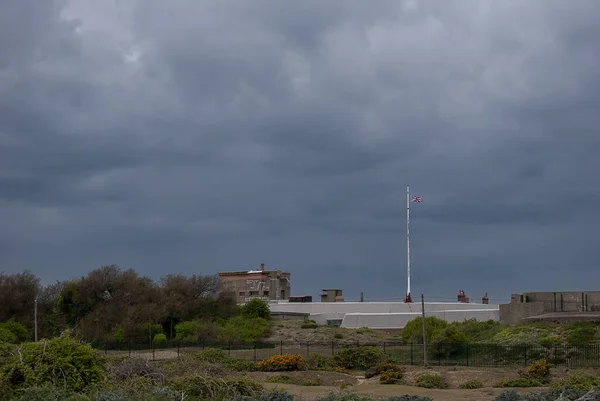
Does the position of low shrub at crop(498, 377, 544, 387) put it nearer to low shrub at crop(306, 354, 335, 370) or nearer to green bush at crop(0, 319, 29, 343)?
low shrub at crop(306, 354, 335, 370)

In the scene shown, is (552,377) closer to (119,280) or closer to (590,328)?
(590,328)

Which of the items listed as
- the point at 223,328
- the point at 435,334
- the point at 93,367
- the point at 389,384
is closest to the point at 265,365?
the point at 389,384

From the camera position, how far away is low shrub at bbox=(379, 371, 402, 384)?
39062 millimetres

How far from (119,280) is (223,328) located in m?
13.9

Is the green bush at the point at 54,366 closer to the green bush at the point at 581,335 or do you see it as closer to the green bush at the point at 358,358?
the green bush at the point at 358,358

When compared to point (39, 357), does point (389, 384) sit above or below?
below

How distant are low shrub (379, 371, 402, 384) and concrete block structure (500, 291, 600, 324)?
1062 inches

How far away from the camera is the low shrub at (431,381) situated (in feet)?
123

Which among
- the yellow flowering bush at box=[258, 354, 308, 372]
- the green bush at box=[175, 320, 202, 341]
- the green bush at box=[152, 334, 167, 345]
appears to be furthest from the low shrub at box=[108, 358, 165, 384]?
the green bush at box=[175, 320, 202, 341]

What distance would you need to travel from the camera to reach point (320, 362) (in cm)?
4725

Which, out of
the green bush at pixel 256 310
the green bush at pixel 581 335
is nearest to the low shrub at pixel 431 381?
the green bush at pixel 581 335

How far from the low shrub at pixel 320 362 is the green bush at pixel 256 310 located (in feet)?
93.8

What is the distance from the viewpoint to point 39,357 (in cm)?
2108

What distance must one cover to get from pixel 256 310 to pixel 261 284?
901 inches
